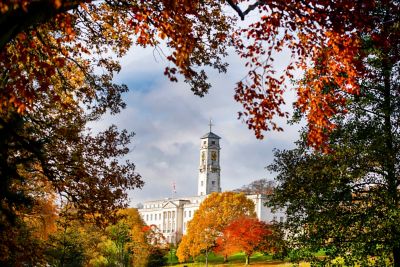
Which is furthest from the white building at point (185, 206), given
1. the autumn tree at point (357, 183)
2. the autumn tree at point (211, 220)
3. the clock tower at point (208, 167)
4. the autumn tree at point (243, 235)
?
the autumn tree at point (357, 183)

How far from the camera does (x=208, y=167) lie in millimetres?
157500

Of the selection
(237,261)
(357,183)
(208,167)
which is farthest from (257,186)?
(357,183)

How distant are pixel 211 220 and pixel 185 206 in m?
Result: 65.8

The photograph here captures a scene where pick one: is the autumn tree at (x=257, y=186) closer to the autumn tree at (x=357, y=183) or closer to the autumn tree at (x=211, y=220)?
the autumn tree at (x=211, y=220)

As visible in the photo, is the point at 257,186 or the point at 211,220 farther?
the point at 257,186

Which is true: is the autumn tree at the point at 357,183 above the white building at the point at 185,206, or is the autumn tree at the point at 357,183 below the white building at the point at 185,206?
below

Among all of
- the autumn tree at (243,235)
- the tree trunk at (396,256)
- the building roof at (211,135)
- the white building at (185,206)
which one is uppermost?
the building roof at (211,135)

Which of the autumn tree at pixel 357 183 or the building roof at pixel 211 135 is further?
the building roof at pixel 211 135

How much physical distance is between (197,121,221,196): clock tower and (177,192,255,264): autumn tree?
78.0 m

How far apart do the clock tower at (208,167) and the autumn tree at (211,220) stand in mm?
78002

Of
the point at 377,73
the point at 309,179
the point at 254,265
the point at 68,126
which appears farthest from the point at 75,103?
the point at 254,265

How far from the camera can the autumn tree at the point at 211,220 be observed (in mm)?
72812

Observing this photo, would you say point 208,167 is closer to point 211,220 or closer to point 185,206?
point 185,206

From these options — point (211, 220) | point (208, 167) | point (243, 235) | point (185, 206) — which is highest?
point (208, 167)
